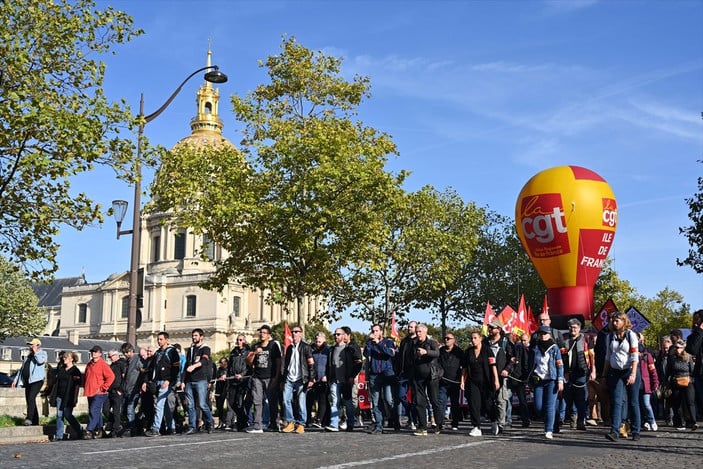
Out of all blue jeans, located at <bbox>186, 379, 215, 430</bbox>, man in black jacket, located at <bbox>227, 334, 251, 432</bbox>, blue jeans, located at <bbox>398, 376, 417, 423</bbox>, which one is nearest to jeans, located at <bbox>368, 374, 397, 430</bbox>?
blue jeans, located at <bbox>398, 376, 417, 423</bbox>

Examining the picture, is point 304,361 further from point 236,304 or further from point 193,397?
point 236,304

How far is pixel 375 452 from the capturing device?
10.5m

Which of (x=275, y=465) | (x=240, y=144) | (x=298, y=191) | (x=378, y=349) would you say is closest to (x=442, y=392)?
(x=378, y=349)

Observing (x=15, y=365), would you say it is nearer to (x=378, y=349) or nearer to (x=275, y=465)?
(x=378, y=349)

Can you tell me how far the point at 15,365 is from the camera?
227 ft

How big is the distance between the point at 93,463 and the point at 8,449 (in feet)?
12.0

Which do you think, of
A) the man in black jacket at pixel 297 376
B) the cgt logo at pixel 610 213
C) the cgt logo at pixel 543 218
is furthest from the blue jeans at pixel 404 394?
the cgt logo at pixel 610 213

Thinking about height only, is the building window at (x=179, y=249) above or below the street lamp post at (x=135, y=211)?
above

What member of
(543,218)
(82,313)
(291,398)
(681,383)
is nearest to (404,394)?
(291,398)

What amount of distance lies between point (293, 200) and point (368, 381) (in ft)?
45.0

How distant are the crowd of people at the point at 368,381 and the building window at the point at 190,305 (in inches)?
3317

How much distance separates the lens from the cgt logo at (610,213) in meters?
33.0

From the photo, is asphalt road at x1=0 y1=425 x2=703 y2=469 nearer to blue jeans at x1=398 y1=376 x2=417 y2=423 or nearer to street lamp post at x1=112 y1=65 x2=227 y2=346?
blue jeans at x1=398 y1=376 x2=417 y2=423

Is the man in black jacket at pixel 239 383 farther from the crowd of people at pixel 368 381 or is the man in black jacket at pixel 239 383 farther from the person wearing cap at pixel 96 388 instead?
the person wearing cap at pixel 96 388
